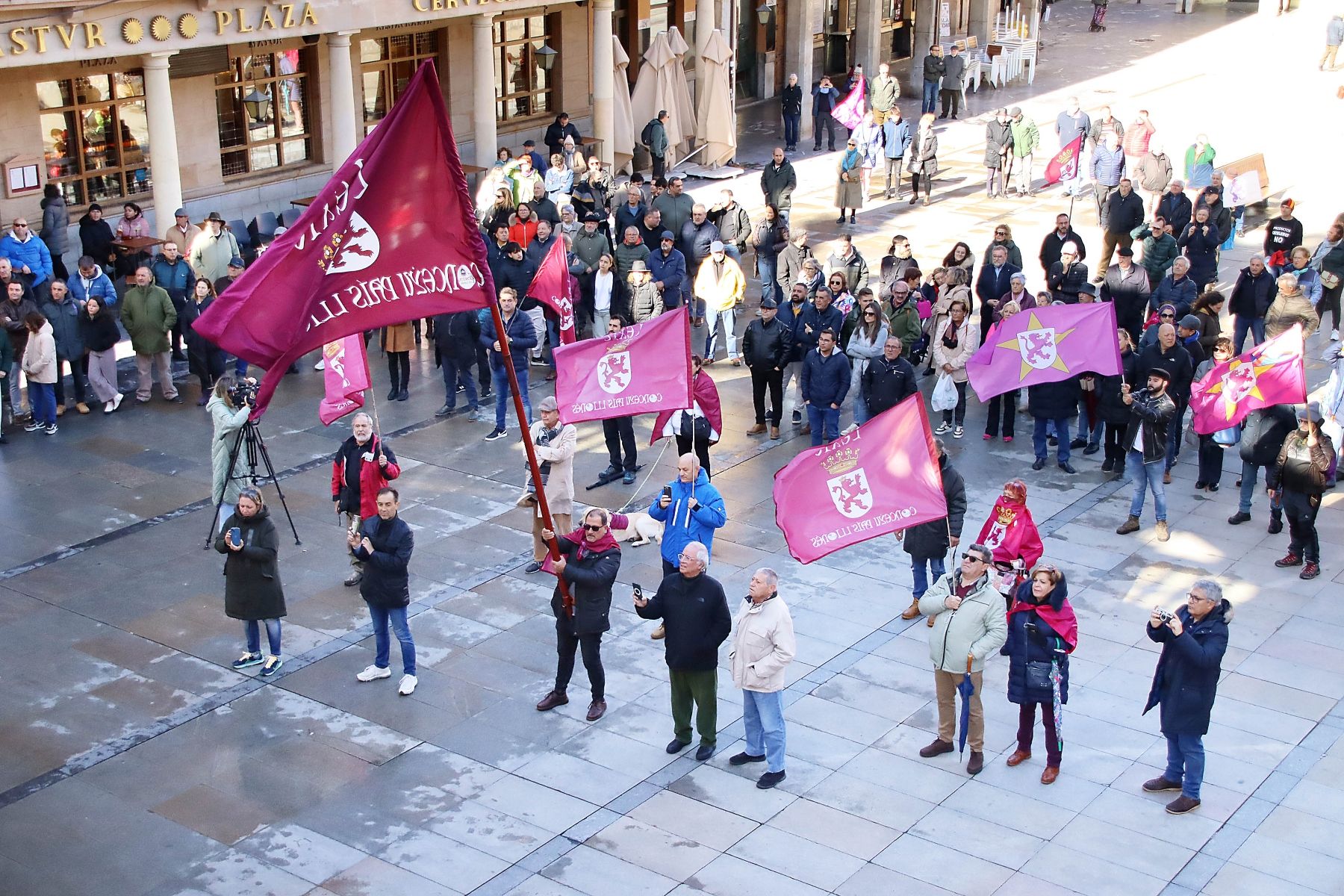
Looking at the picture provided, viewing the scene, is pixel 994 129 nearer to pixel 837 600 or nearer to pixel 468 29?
pixel 468 29

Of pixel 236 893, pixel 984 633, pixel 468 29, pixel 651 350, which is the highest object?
pixel 468 29

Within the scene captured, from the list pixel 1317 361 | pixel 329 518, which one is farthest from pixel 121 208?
pixel 1317 361

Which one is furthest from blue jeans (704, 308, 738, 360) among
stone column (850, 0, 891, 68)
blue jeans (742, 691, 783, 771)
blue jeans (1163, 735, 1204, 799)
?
stone column (850, 0, 891, 68)

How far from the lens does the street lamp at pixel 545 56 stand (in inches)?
1272

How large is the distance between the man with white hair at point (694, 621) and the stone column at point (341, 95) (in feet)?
54.5

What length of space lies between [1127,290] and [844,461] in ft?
28.0

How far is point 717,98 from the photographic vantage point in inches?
1252

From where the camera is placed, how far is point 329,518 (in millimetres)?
16453

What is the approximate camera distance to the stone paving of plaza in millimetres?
10688

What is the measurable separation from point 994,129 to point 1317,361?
10540 mm

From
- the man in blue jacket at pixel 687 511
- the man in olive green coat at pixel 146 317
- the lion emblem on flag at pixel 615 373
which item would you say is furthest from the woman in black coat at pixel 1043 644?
the man in olive green coat at pixel 146 317

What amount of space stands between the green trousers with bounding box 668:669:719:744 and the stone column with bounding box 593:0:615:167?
792 inches

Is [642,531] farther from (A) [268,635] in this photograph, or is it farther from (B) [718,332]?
(B) [718,332]

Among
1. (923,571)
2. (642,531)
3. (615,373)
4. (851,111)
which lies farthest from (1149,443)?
(851,111)
